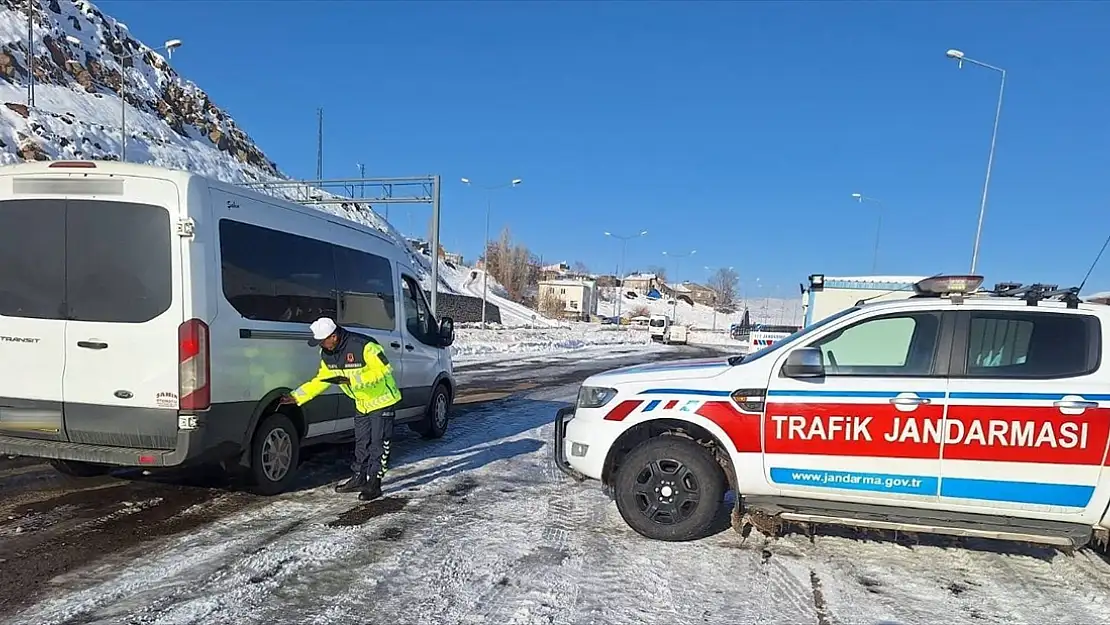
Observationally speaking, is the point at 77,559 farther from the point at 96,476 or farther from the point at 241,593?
the point at 96,476

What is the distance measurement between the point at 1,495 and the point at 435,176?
2165 cm

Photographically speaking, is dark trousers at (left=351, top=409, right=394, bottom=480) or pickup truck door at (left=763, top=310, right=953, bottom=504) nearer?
pickup truck door at (left=763, top=310, right=953, bottom=504)

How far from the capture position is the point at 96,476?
19.3 ft

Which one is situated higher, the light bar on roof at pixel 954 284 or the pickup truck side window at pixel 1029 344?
the light bar on roof at pixel 954 284

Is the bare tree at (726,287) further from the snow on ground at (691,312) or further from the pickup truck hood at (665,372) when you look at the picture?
the pickup truck hood at (665,372)

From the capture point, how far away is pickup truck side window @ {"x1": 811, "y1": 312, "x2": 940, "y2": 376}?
14.9 feet

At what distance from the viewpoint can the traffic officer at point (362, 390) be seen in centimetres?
555

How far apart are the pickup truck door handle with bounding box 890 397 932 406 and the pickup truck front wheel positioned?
1.26m

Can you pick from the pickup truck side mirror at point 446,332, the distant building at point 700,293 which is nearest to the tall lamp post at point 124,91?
the pickup truck side mirror at point 446,332

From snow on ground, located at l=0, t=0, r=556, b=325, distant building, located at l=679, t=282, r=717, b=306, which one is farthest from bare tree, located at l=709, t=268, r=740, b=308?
snow on ground, located at l=0, t=0, r=556, b=325

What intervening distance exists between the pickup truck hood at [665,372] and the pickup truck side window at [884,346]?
76cm

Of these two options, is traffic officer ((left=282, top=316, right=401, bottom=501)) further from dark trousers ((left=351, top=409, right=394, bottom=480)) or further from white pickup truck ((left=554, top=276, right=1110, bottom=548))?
white pickup truck ((left=554, top=276, right=1110, bottom=548))

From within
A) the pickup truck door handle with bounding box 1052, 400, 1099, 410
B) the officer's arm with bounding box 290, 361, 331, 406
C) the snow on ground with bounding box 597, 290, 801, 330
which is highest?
the pickup truck door handle with bounding box 1052, 400, 1099, 410

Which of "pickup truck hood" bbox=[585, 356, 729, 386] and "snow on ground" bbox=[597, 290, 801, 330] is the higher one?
"pickup truck hood" bbox=[585, 356, 729, 386]
